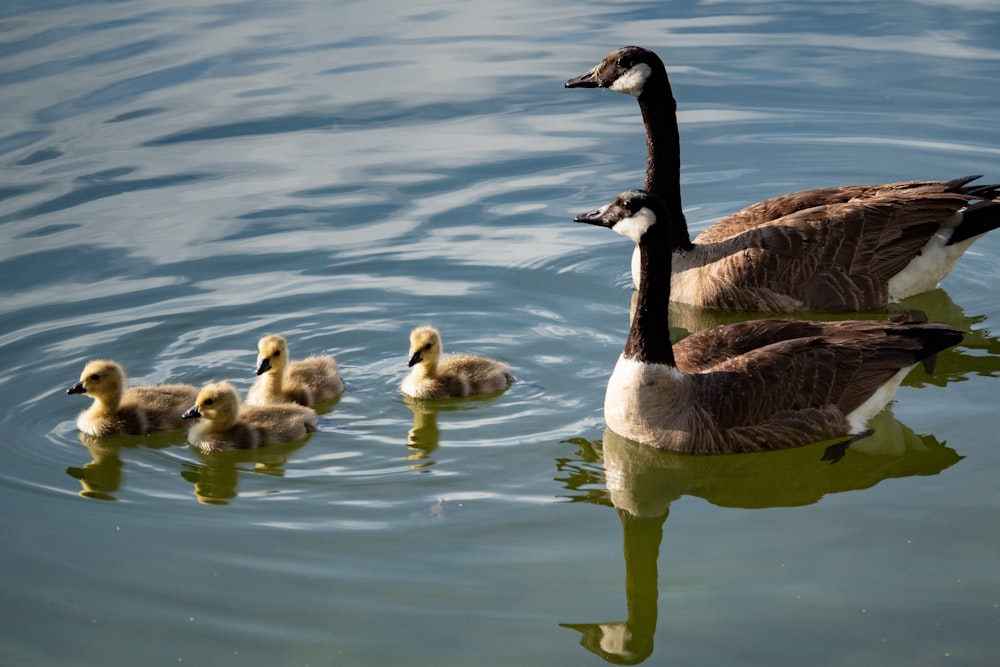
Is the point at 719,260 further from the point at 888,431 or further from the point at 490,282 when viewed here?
the point at 888,431

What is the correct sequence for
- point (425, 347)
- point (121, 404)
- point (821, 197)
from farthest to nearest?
point (821, 197)
point (425, 347)
point (121, 404)

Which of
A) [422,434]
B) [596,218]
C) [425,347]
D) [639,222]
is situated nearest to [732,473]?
[639,222]

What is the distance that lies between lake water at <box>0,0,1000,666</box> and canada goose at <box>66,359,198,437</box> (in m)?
0.15

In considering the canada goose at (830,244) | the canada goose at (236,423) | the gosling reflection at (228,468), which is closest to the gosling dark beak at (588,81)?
the canada goose at (830,244)

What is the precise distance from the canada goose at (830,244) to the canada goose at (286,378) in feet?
10.2

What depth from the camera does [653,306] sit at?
8867 mm

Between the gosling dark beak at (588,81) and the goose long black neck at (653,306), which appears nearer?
the goose long black neck at (653,306)

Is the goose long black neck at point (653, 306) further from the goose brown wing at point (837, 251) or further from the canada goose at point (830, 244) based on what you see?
the goose brown wing at point (837, 251)

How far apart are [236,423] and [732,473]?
3.24m

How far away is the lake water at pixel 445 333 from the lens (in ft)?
23.6

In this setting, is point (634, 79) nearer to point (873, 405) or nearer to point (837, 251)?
point (837, 251)

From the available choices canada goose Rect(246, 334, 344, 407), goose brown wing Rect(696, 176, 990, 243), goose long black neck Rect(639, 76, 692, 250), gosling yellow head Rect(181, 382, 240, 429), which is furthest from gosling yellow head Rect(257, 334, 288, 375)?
goose brown wing Rect(696, 176, 990, 243)

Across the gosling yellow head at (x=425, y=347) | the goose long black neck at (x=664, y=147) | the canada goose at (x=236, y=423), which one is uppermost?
the goose long black neck at (x=664, y=147)

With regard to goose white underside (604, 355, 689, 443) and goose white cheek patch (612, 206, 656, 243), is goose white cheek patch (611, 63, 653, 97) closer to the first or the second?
goose white cheek patch (612, 206, 656, 243)
